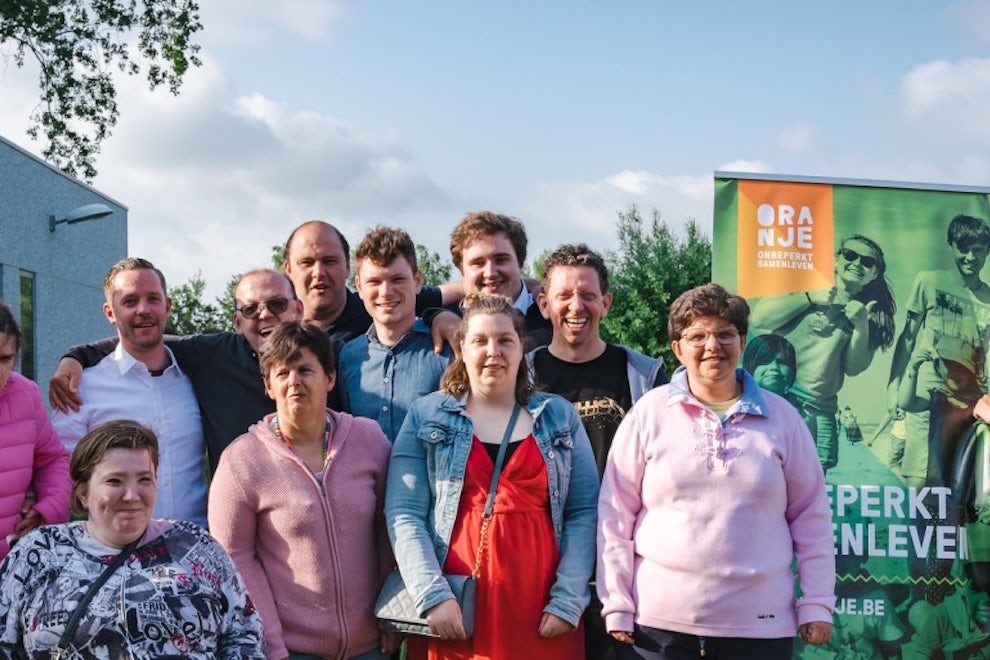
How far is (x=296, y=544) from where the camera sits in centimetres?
367

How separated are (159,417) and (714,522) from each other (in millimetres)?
2239

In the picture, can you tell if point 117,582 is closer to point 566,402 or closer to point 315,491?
point 315,491

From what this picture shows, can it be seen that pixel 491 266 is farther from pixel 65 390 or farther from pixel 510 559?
pixel 65 390

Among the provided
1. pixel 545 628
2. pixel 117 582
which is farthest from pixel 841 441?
pixel 117 582

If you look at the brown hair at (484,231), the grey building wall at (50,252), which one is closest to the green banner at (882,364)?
the brown hair at (484,231)

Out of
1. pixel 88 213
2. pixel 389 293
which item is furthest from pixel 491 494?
pixel 88 213

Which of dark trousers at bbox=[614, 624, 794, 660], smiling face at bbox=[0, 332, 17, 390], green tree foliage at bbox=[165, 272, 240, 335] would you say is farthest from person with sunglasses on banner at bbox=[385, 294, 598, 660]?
green tree foliage at bbox=[165, 272, 240, 335]

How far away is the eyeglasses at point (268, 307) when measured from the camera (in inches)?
175

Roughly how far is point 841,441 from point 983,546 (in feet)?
3.22

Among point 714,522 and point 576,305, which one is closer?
point 714,522

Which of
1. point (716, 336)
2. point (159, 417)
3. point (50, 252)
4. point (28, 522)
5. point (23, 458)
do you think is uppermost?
point (50, 252)

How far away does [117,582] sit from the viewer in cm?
324

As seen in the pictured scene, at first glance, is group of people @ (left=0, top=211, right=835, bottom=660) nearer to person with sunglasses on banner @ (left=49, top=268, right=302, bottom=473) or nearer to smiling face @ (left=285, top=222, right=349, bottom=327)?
person with sunglasses on banner @ (left=49, top=268, right=302, bottom=473)

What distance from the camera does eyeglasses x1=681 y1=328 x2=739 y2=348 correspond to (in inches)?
150
